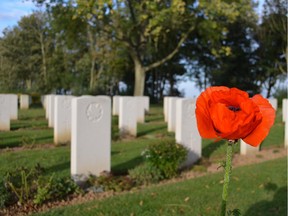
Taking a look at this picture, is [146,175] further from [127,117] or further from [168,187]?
[127,117]

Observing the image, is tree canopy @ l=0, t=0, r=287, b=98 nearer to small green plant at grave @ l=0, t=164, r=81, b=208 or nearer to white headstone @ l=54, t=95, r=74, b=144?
white headstone @ l=54, t=95, r=74, b=144

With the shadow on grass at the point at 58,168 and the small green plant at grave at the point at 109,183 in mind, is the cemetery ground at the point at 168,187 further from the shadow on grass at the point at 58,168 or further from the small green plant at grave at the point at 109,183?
the small green plant at grave at the point at 109,183

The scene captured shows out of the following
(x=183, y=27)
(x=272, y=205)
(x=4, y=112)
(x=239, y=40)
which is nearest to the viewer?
(x=272, y=205)

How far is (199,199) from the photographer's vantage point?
215 inches

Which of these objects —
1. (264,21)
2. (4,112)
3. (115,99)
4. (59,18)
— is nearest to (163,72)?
(264,21)

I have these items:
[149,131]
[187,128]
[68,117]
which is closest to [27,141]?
[68,117]

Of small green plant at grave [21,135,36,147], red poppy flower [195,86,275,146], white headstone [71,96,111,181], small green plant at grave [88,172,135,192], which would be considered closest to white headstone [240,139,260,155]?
small green plant at grave [88,172,135,192]

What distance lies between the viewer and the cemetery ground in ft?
16.5

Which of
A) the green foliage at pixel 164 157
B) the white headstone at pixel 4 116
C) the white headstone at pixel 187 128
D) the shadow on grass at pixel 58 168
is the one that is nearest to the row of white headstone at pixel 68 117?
the white headstone at pixel 4 116

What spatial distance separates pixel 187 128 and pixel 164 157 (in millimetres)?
1560

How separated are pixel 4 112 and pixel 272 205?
9529 millimetres

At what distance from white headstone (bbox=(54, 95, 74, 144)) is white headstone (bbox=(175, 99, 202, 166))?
386 centimetres

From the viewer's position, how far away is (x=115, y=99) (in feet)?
63.0

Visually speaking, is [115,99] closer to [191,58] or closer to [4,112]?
[4,112]
